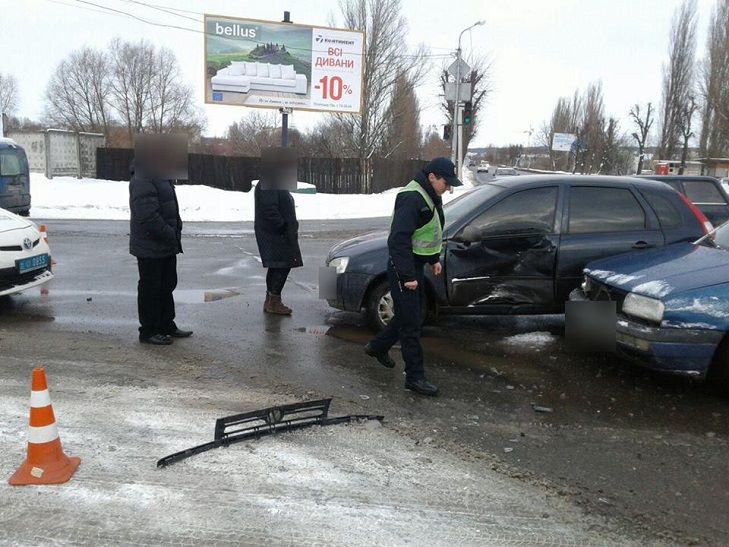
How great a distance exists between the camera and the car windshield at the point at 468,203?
595 cm

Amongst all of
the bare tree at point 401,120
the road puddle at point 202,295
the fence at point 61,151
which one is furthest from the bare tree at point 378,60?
the road puddle at point 202,295

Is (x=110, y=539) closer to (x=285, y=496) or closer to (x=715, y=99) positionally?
(x=285, y=496)

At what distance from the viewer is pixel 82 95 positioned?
52125mm

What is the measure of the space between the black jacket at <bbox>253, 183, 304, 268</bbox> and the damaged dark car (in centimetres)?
76

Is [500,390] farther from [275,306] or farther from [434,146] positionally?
[434,146]

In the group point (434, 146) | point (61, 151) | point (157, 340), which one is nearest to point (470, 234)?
point (157, 340)

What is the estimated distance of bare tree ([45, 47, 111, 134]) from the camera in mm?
51125

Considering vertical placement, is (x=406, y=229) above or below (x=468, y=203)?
below

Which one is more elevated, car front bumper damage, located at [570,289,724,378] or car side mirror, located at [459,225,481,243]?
car side mirror, located at [459,225,481,243]

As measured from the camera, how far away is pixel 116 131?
163 ft

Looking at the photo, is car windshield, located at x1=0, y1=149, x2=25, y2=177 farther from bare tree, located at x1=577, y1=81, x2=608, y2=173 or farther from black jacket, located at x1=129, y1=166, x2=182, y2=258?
bare tree, located at x1=577, y1=81, x2=608, y2=173

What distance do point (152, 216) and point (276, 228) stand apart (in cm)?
157

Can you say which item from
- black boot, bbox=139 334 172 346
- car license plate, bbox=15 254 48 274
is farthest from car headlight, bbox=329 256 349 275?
car license plate, bbox=15 254 48 274

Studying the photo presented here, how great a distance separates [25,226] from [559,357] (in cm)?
594
